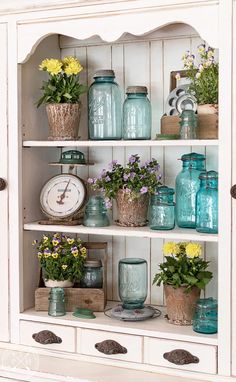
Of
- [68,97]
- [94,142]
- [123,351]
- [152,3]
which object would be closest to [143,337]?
[123,351]

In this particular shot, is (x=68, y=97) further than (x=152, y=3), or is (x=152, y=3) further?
(x=68, y=97)

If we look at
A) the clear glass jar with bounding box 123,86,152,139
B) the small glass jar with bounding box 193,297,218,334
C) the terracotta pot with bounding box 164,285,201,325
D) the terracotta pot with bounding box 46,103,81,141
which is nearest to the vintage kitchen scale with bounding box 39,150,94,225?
the terracotta pot with bounding box 46,103,81,141

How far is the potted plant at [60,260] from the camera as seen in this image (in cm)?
238

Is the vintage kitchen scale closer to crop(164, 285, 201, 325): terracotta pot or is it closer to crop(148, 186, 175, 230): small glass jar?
crop(148, 186, 175, 230): small glass jar

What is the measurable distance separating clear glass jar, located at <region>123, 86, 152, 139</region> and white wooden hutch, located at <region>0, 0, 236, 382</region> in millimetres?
138

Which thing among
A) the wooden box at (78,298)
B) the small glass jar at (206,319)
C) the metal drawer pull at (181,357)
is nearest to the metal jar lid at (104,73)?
the wooden box at (78,298)

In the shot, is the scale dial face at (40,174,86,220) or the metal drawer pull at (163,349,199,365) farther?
the scale dial face at (40,174,86,220)

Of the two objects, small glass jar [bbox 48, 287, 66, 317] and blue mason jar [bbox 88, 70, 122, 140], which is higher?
blue mason jar [bbox 88, 70, 122, 140]

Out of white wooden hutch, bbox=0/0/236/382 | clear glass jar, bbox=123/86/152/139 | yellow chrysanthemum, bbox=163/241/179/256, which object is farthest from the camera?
clear glass jar, bbox=123/86/152/139

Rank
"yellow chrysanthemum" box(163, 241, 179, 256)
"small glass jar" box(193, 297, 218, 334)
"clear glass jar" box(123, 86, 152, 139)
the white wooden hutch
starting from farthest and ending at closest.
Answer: "clear glass jar" box(123, 86, 152, 139), "yellow chrysanthemum" box(163, 241, 179, 256), "small glass jar" box(193, 297, 218, 334), the white wooden hutch

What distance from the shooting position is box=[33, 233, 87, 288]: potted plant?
2.38 metres

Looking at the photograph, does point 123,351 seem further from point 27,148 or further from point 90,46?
point 90,46

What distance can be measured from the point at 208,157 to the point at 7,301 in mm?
945

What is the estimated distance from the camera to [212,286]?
93.6 inches
